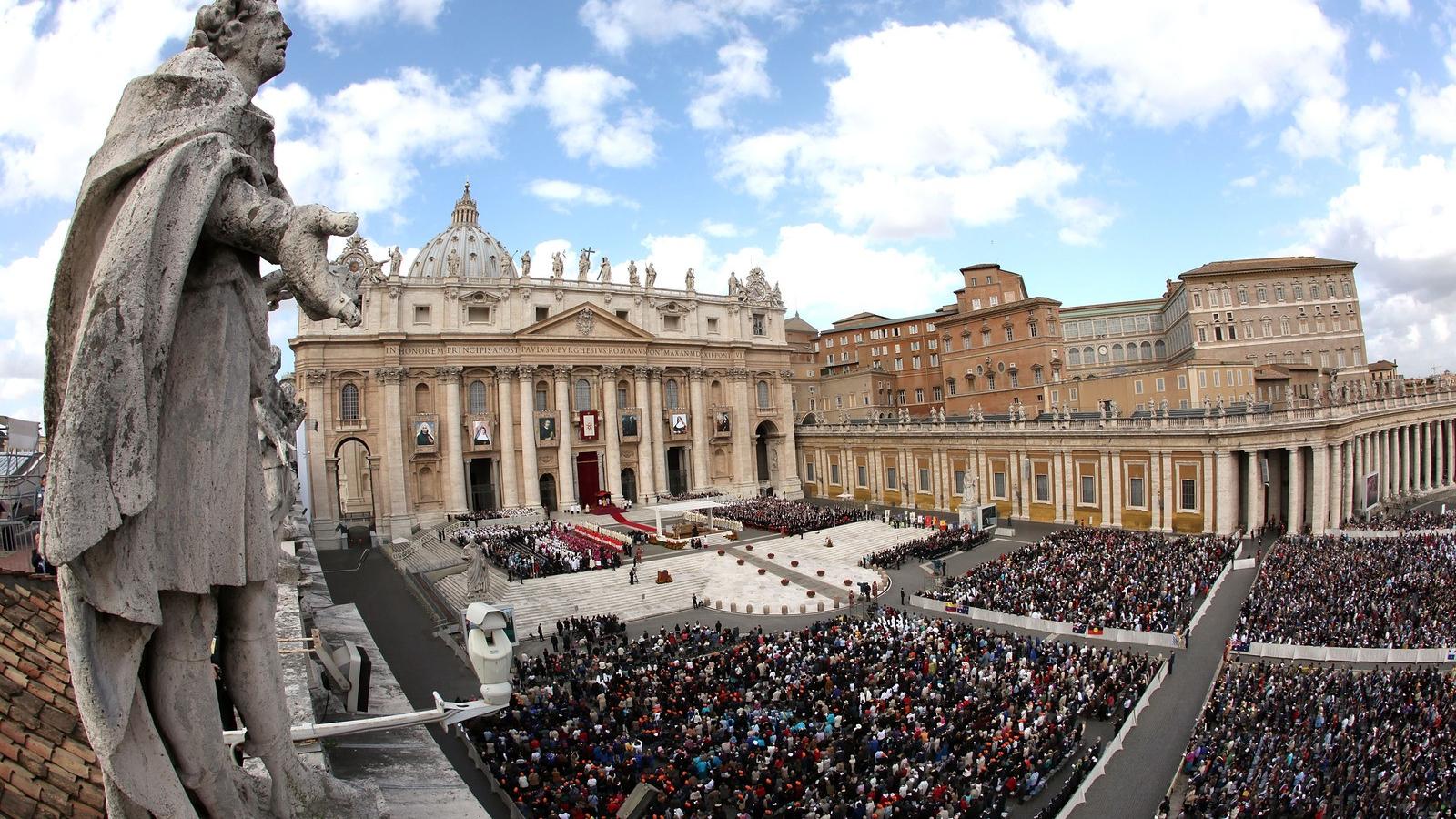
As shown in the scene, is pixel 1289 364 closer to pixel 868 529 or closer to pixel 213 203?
pixel 868 529

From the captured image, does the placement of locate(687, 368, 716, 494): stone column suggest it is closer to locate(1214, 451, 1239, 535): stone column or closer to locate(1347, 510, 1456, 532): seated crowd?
locate(1214, 451, 1239, 535): stone column

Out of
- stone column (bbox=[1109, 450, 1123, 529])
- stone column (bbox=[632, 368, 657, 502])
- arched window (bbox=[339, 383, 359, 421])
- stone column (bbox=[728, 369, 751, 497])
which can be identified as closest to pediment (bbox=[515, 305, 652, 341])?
stone column (bbox=[632, 368, 657, 502])

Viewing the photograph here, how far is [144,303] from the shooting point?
3.03 metres

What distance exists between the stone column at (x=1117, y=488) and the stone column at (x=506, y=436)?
119ft

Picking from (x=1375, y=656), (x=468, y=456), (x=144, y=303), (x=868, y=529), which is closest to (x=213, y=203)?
(x=144, y=303)

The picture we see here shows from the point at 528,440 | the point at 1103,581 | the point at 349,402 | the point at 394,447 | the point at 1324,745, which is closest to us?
the point at 1324,745

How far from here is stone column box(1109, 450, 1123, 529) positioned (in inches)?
1613

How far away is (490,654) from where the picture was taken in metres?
4.78

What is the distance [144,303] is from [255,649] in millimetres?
1875

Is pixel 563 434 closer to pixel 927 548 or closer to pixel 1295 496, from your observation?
pixel 927 548

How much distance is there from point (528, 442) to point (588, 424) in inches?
168

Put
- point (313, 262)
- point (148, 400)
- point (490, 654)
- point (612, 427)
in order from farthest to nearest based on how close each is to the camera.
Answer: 1. point (612, 427)
2. point (490, 654)
3. point (313, 262)
4. point (148, 400)

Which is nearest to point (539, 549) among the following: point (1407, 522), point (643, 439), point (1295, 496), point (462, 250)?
point (643, 439)

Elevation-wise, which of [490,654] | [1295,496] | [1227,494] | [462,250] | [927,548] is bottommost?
[927,548]
